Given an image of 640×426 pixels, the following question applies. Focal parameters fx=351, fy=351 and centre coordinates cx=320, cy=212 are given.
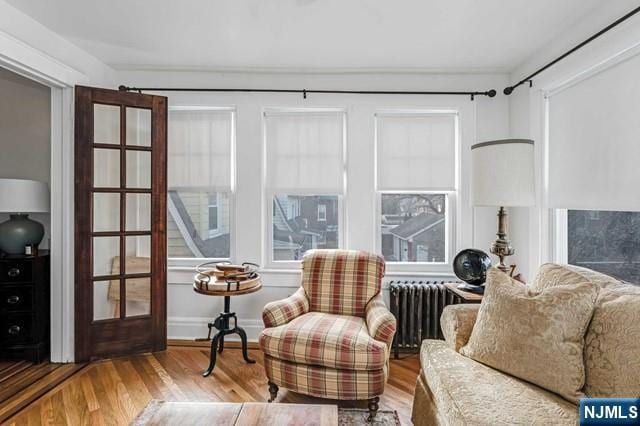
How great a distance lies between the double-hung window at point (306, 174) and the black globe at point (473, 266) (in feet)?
3.83

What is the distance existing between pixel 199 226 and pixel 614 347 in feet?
10.2

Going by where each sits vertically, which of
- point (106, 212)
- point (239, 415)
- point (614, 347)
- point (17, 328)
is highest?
point (106, 212)

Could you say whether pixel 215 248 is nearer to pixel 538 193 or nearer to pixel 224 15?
pixel 224 15

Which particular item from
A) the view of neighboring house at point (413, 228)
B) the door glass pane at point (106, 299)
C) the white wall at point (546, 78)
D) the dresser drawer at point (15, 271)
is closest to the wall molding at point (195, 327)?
the door glass pane at point (106, 299)

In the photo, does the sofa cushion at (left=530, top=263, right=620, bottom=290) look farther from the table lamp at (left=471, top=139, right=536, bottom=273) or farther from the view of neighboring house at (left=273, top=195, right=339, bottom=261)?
the view of neighboring house at (left=273, top=195, right=339, bottom=261)

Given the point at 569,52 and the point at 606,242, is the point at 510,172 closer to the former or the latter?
the point at 606,242

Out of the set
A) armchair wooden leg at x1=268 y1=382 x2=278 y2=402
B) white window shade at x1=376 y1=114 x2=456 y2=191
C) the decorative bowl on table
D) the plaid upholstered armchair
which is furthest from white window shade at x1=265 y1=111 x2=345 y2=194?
Result: armchair wooden leg at x1=268 y1=382 x2=278 y2=402

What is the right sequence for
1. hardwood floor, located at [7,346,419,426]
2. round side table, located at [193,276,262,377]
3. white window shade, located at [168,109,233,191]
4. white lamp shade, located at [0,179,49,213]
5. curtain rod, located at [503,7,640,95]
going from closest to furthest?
1. curtain rod, located at [503,7,640,95]
2. hardwood floor, located at [7,346,419,426]
3. round side table, located at [193,276,262,377]
4. white lamp shade, located at [0,179,49,213]
5. white window shade, located at [168,109,233,191]

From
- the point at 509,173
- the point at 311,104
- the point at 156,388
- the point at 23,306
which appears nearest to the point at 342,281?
the point at 509,173

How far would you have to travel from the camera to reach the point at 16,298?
2760 millimetres

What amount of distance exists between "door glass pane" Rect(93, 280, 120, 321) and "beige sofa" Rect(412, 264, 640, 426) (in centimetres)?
253

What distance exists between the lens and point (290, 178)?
328 centimetres

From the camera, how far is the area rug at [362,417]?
2.05 metres

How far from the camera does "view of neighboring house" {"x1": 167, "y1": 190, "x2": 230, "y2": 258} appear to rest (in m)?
3.37
